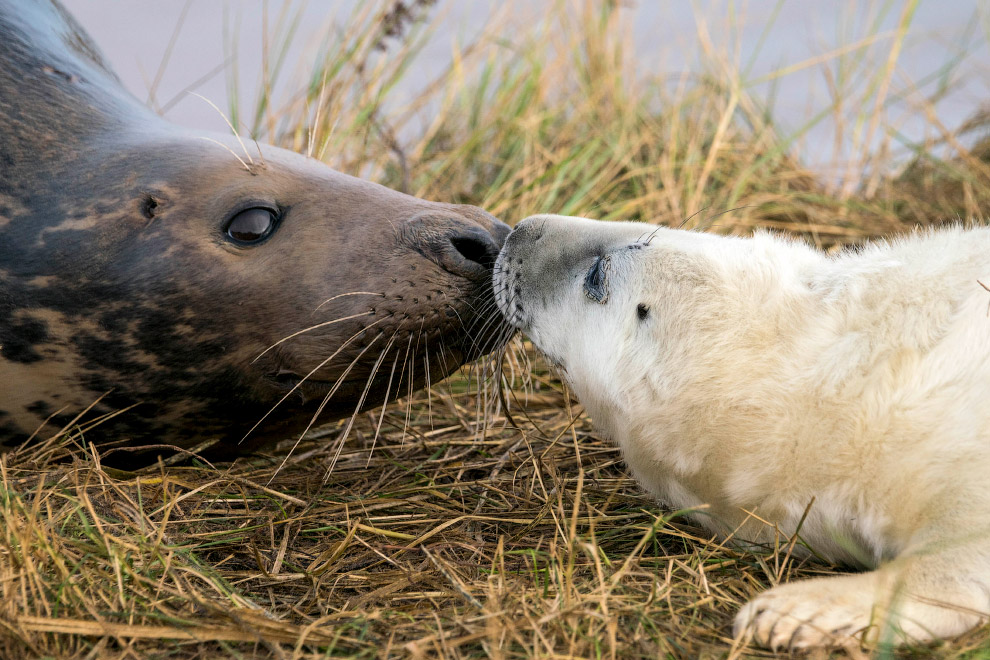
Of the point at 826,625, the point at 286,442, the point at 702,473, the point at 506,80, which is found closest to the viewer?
the point at 826,625

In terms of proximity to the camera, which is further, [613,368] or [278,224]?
[278,224]

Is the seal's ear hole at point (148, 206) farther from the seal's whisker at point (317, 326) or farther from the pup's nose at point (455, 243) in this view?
the pup's nose at point (455, 243)

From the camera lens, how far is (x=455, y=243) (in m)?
2.92

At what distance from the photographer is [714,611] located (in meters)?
2.21

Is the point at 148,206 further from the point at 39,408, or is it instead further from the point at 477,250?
the point at 477,250

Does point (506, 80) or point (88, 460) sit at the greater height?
point (506, 80)

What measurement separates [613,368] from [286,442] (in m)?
1.60

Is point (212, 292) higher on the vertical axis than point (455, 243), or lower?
lower

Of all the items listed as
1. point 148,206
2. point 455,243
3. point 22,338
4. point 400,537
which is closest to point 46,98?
point 148,206

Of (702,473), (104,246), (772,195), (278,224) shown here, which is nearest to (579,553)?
(702,473)

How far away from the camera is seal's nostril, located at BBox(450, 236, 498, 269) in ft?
9.61

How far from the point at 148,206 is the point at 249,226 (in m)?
0.29

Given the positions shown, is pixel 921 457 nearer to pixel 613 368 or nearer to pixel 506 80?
pixel 613 368

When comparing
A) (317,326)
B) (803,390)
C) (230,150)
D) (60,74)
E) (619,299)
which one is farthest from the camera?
(60,74)
